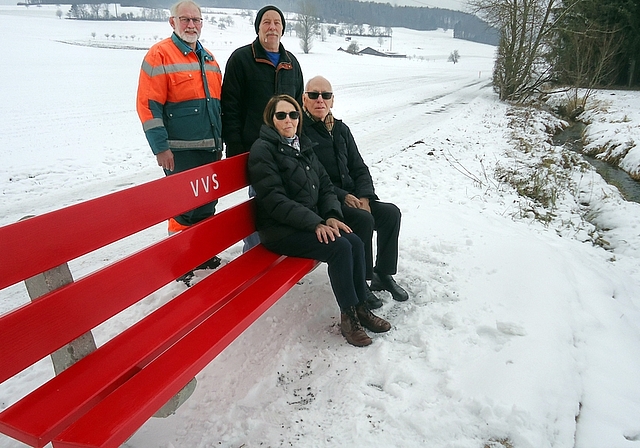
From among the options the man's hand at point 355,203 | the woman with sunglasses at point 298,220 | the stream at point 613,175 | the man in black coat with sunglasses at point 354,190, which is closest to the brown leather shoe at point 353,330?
the woman with sunglasses at point 298,220

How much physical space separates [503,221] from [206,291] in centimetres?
406

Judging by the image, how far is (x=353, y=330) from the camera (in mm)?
2988

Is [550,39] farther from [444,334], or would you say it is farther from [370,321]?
[370,321]

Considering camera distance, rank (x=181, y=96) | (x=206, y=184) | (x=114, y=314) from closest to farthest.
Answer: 1. (x=114, y=314)
2. (x=206, y=184)
3. (x=181, y=96)

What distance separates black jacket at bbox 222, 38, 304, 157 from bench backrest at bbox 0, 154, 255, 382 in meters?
0.78

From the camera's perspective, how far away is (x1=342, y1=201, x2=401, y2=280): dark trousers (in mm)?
3451

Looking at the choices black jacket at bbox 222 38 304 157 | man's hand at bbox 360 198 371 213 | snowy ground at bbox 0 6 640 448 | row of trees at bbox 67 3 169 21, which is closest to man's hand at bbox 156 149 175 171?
black jacket at bbox 222 38 304 157

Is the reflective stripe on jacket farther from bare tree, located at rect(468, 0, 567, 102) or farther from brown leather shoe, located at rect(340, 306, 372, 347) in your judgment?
bare tree, located at rect(468, 0, 567, 102)

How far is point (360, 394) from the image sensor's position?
252cm

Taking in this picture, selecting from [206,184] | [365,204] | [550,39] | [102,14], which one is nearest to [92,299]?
[206,184]

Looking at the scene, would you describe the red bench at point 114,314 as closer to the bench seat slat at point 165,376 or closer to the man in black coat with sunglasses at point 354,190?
the bench seat slat at point 165,376

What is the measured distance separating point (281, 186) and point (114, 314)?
1.43m

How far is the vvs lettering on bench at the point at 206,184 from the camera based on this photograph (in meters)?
2.82

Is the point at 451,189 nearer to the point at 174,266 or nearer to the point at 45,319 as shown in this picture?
the point at 174,266
